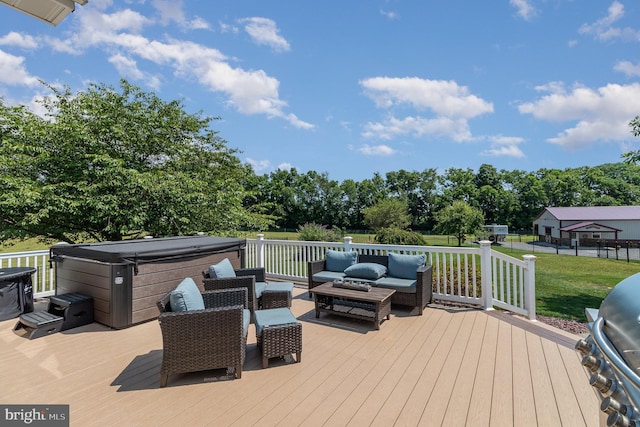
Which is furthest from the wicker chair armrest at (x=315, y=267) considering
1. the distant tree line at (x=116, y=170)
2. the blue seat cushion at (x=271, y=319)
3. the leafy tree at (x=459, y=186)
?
the leafy tree at (x=459, y=186)

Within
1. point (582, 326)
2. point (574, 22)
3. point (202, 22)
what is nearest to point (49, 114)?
point (202, 22)

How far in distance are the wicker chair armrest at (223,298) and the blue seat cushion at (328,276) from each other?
1839 mm

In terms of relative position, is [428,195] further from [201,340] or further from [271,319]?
[201,340]

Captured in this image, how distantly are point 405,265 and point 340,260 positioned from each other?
1154 millimetres

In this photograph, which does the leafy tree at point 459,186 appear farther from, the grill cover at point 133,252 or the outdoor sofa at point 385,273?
the grill cover at point 133,252

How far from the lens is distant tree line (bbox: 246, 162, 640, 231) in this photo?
146ft

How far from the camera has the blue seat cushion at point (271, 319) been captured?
296cm

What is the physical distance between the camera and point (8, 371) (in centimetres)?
279

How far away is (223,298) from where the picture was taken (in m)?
3.33

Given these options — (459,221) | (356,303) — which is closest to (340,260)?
(356,303)

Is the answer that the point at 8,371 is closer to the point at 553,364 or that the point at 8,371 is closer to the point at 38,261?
the point at 38,261

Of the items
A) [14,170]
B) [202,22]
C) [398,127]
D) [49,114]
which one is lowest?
[14,170]

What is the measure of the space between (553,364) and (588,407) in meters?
0.72

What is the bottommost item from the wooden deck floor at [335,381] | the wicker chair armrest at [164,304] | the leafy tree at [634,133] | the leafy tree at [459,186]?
the wooden deck floor at [335,381]
